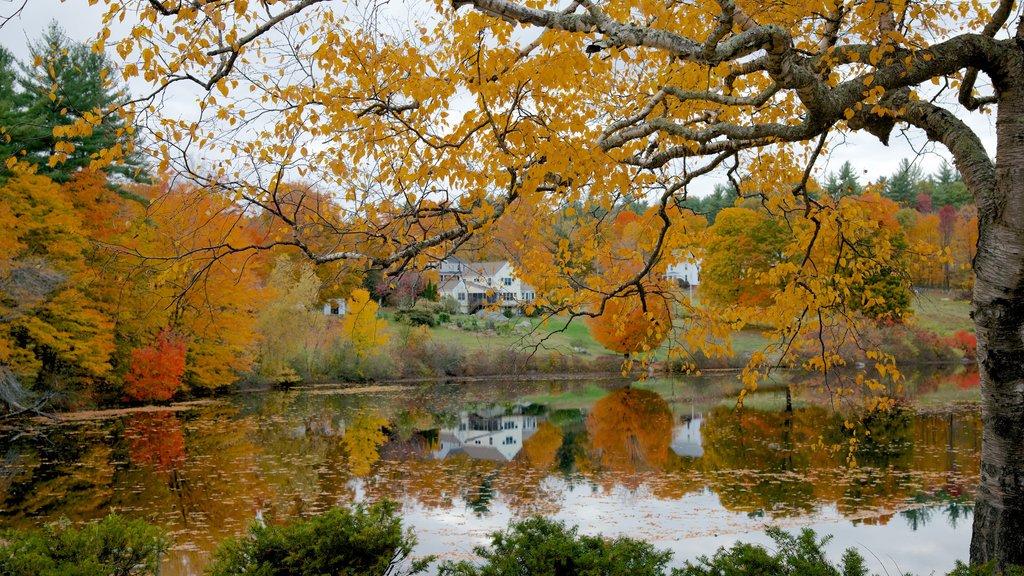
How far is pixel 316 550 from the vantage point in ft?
13.4

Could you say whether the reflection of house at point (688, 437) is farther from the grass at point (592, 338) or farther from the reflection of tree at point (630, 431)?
the grass at point (592, 338)

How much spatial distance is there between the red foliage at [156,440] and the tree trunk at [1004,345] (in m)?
12.8

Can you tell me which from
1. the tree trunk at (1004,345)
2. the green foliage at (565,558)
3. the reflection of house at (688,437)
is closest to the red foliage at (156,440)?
the reflection of house at (688,437)

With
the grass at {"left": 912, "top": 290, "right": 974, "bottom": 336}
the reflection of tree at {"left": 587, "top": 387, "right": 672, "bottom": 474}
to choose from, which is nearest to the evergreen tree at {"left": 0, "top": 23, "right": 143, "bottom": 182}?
the reflection of tree at {"left": 587, "top": 387, "right": 672, "bottom": 474}

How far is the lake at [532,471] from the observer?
9.28m

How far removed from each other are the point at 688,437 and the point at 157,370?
641 inches

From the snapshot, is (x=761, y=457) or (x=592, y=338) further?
(x=592, y=338)

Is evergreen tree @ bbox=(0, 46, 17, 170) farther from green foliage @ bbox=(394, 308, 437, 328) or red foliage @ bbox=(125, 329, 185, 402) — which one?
green foliage @ bbox=(394, 308, 437, 328)

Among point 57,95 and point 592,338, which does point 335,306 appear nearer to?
point 592,338

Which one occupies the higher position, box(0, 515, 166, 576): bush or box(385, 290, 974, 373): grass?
box(385, 290, 974, 373): grass

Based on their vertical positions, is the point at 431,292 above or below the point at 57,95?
below

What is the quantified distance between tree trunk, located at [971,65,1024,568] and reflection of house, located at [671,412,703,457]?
10.1 meters

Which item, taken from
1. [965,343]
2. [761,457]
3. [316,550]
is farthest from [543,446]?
[965,343]

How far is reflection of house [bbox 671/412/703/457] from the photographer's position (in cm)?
1450
